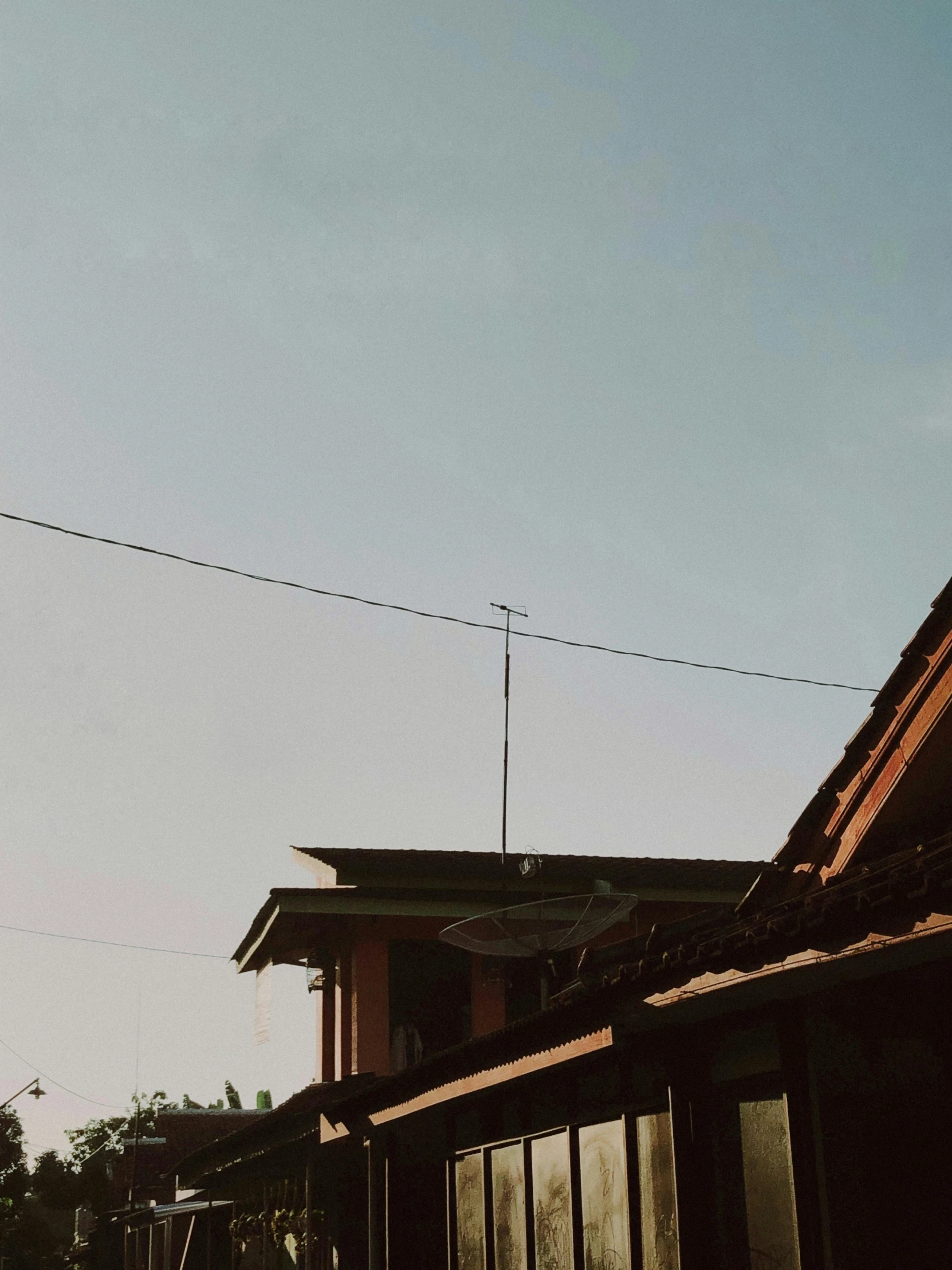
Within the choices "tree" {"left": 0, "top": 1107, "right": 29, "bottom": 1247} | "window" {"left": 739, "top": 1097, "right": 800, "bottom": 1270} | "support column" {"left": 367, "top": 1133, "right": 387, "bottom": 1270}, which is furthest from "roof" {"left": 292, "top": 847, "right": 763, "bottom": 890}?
"tree" {"left": 0, "top": 1107, "right": 29, "bottom": 1247}

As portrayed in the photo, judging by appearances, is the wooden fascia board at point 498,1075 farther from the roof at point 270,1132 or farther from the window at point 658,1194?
the roof at point 270,1132

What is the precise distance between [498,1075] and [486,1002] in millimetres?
10998

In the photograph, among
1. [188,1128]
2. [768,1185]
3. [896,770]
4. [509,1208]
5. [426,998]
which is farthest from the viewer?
[188,1128]

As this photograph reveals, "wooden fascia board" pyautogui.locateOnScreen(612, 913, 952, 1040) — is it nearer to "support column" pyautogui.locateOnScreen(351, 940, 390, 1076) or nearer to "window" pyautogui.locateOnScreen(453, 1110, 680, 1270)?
"window" pyautogui.locateOnScreen(453, 1110, 680, 1270)

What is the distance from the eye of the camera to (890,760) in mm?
9703

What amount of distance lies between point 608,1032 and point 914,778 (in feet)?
10.9

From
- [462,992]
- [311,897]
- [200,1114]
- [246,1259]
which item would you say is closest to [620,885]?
[462,992]

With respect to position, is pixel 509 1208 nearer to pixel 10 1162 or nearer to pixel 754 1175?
pixel 754 1175

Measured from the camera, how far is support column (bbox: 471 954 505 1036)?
20.3 meters

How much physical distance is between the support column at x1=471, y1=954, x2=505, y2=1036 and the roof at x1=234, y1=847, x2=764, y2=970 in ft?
3.71

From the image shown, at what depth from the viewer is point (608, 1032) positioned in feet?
26.4

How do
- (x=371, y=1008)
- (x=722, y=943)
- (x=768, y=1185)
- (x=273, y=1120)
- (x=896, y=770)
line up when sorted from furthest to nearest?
(x=371, y=1008), (x=273, y=1120), (x=896, y=770), (x=768, y=1185), (x=722, y=943)

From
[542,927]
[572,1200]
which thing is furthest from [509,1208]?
[542,927]

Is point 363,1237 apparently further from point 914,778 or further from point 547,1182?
point 914,778
